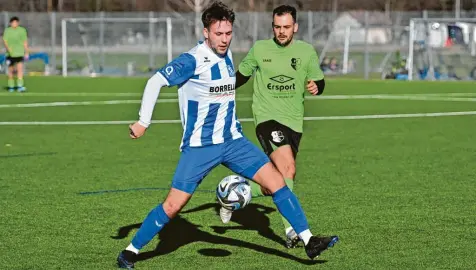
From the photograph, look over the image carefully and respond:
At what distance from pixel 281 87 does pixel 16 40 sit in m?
24.4

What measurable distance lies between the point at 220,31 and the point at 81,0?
72.2 meters

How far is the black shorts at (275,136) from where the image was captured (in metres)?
9.55

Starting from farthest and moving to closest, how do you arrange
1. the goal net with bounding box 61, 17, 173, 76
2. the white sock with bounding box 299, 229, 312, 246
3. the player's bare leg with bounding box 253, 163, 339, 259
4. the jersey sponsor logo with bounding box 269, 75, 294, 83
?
the goal net with bounding box 61, 17, 173, 76, the jersey sponsor logo with bounding box 269, 75, 294, 83, the player's bare leg with bounding box 253, 163, 339, 259, the white sock with bounding box 299, 229, 312, 246

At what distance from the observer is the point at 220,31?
25.7ft

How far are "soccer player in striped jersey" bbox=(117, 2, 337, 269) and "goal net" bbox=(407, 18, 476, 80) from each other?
32863 millimetres

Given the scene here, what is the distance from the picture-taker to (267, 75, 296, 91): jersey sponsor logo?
9656mm

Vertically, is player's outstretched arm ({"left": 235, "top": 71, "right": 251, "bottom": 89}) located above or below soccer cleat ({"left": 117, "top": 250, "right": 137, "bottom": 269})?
above

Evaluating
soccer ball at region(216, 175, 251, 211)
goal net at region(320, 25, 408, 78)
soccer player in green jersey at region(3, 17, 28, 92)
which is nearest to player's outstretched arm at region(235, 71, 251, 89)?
soccer ball at region(216, 175, 251, 211)

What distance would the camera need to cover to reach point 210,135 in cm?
808

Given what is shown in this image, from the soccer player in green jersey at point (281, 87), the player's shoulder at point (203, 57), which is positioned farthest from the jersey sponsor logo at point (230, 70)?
the soccer player in green jersey at point (281, 87)

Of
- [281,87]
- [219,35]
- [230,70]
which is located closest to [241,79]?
[281,87]

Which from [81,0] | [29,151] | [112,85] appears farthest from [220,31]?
[81,0]

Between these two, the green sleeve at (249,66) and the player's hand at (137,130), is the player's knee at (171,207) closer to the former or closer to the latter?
the player's hand at (137,130)

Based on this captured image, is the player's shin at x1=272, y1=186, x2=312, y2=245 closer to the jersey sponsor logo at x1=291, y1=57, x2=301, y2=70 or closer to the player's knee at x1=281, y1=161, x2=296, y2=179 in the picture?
the player's knee at x1=281, y1=161, x2=296, y2=179
